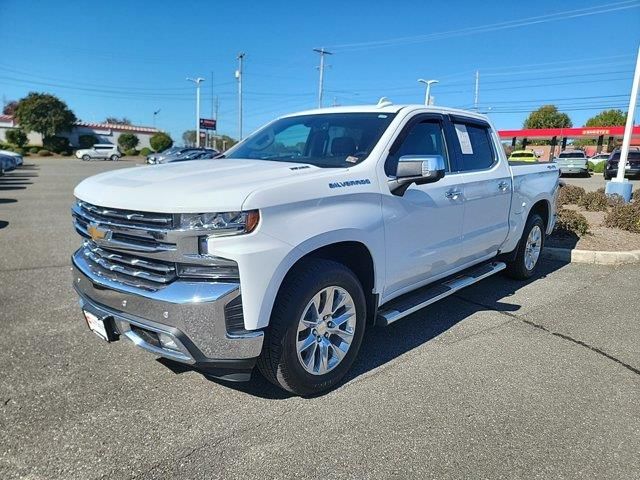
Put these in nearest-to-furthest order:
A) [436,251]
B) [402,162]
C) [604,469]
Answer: [604,469]
[402,162]
[436,251]

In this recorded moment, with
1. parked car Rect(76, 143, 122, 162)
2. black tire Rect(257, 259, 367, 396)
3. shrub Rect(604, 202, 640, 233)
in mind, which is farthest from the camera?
parked car Rect(76, 143, 122, 162)

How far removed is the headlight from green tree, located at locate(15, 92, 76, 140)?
62.5 m

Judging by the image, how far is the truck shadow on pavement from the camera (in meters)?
3.32

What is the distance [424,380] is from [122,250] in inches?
86.9

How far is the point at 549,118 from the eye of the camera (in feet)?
281

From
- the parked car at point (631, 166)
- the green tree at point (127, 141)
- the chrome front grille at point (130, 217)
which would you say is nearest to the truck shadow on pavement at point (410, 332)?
the chrome front grille at point (130, 217)

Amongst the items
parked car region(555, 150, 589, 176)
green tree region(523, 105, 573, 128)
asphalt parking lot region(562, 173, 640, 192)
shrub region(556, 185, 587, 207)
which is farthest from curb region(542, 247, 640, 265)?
green tree region(523, 105, 573, 128)

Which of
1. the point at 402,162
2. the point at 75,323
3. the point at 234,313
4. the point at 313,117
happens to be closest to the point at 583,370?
the point at 402,162

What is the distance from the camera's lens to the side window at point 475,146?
177 inches

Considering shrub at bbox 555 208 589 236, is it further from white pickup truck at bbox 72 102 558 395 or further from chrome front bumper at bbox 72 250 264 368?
chrome front bumper at bbox 72 250 264 368

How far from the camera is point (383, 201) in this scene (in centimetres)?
334

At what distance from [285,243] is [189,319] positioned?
663mm

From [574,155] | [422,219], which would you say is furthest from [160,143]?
[422,219]

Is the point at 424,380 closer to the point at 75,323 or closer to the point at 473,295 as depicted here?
the point at 473,295
